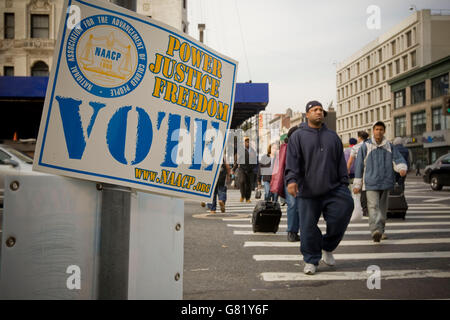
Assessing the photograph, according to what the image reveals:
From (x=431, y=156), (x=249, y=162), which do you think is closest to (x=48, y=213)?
(x=249, y=162)

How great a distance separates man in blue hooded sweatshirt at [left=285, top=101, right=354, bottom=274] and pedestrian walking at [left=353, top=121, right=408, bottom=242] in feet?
7.01

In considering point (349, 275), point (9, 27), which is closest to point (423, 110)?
point (9, 27)

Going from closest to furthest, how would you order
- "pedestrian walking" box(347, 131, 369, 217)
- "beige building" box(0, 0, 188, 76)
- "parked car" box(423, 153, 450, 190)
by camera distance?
"pedestrian walking" box(347, 131, 369, 217) → "parked car" box(423, 153, 450, 190) → "beige building" box(0, 0, 188, 76)

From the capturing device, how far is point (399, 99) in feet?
194

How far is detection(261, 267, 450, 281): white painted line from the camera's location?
4.75 m

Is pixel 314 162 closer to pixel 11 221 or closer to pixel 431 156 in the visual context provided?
pixel 11 221

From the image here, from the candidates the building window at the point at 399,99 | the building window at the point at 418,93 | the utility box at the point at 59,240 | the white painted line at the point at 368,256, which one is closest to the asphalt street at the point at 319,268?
the white painted line at the point at 368,256

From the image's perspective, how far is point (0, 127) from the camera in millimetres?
27328

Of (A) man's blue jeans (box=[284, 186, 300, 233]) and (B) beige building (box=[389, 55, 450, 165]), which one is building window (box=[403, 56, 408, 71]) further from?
(A) man's blue jeans (box=[284, 186, 300, 233])

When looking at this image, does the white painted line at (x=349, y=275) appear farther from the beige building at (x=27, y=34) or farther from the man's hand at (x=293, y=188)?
the beige building at (x=27, y=34)

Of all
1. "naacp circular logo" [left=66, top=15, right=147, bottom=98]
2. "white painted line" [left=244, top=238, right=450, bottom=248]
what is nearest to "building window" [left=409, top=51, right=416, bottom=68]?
"white painted line" [left=244, top=238, right=450, bottom=248]

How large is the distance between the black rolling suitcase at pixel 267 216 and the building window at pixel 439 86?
152 feet

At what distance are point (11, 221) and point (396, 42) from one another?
69.4m
